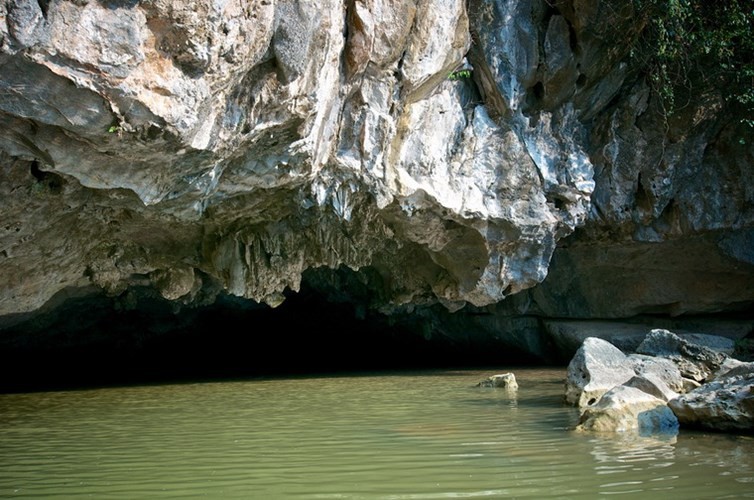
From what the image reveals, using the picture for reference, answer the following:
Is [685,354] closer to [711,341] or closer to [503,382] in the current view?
[503,382]

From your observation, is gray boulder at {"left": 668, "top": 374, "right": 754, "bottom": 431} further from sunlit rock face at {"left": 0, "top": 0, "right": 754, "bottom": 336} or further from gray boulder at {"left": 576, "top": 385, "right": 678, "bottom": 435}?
sunlit rock face at {"left": 0, "top": 0, "right": 754, "bottom": 336}

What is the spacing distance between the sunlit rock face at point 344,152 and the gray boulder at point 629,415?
4125mm

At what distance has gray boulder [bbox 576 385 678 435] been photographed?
6652mm

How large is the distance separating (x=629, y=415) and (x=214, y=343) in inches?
616

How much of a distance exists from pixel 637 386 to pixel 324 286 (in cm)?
1035

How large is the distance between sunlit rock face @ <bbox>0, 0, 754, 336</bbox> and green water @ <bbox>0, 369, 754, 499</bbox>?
2.44 metres

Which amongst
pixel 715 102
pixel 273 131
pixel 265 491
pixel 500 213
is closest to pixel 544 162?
pixel 500 213

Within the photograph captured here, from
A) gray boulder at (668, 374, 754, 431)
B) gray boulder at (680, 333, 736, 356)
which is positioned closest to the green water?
gray boulder at (668, 374, 754, 431)

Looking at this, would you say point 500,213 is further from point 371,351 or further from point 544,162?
point 371,351

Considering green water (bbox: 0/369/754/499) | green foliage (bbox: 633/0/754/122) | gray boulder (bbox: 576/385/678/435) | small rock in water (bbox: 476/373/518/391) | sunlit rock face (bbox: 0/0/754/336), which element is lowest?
green water (bbox: 0/369/754/499)

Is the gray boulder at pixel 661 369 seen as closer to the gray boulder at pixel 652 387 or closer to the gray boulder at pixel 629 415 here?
the gray boulder at pixel 652 387

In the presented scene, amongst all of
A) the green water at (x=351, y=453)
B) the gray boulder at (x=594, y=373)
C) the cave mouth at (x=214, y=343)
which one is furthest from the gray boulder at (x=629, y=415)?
the cave mouth at (x=214, y=343)

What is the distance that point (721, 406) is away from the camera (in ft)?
21.6

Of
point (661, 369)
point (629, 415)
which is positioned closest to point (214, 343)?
point (661, 369)
